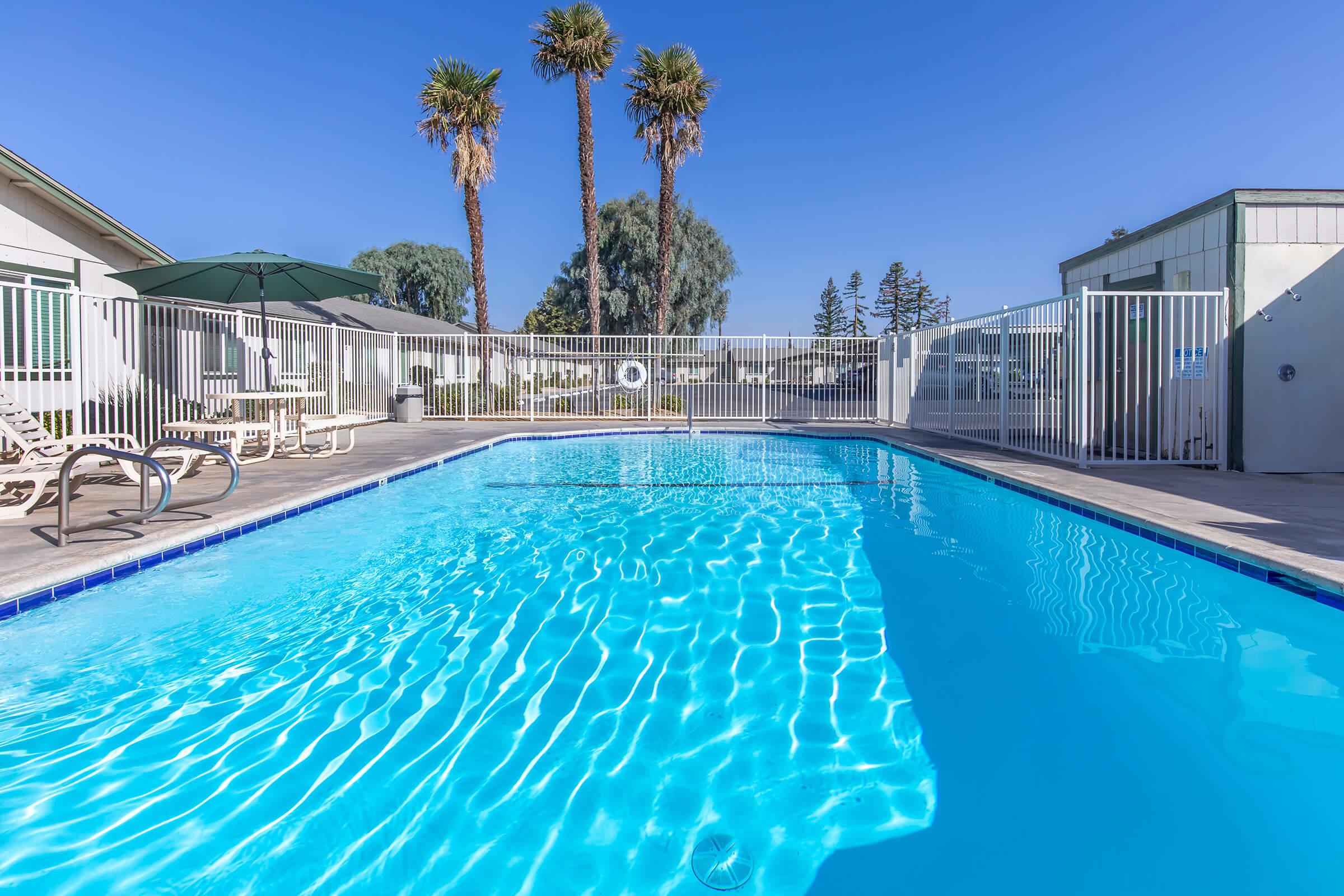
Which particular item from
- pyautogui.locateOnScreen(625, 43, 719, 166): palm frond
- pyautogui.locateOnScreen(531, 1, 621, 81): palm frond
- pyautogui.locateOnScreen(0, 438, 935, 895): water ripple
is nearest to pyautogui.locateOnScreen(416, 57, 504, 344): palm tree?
pyautogui.locateOnScreen(531, 1, 621, 81): palm frond

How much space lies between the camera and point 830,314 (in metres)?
65.0

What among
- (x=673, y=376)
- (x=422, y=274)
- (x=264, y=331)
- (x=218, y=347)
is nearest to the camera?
(x=264, y=331)

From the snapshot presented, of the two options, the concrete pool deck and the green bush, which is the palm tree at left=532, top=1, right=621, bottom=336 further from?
the green bush

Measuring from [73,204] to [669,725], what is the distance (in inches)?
437

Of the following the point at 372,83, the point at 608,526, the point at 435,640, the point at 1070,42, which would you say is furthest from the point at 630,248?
the point at 435,640

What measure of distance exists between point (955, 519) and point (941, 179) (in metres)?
18.1

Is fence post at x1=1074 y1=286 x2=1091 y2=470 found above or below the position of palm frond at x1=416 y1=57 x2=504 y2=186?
below

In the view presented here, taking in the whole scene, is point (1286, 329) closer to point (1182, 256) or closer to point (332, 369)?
point (1182, 256)

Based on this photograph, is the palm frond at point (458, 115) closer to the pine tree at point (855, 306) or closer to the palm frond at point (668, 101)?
the palm frond at point (668, 101)

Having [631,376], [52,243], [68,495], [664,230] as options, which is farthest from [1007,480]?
[664,230]

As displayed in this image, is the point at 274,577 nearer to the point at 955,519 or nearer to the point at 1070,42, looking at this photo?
the point at 955,519

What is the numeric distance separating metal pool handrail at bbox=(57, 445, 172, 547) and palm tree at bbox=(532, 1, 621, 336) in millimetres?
12705

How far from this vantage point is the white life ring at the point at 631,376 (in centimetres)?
1427

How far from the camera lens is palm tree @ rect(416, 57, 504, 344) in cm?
1662
